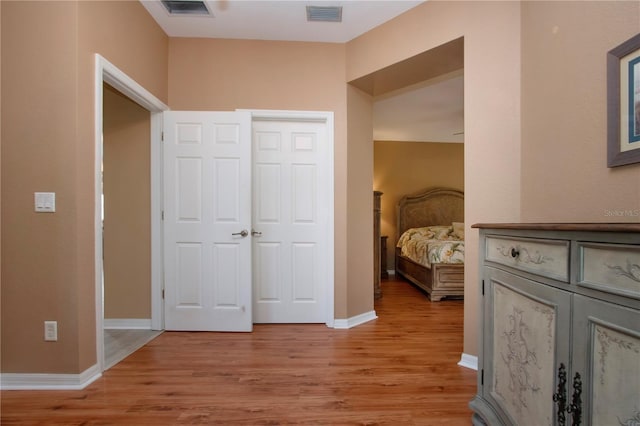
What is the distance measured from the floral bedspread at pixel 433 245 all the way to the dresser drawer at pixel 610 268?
328 centimetres

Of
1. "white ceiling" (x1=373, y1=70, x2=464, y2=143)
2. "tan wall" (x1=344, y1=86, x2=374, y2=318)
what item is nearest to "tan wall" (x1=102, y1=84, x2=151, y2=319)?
"tan wall" (x1=344, y1=86, x2=374, y2=318)

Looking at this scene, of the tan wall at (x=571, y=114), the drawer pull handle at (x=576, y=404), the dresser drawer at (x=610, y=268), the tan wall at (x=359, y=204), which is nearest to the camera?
the dresser drawer at (x=610, y=268)

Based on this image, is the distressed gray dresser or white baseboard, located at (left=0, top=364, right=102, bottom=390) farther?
white baseboard, located at (left=0, top=364, right=102, bottom=390)

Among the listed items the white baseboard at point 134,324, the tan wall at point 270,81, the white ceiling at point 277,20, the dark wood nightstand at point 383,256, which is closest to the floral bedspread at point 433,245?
the dark wood nightstand at point 383,256

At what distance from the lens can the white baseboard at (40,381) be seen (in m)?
1.89

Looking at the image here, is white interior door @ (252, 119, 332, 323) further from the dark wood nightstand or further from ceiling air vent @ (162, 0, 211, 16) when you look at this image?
the dark wood nightstand

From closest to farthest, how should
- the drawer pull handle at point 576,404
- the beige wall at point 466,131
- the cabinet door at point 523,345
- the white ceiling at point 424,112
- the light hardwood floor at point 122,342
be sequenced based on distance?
the drawer pull handle at point 576,404
the cabinet door at point 523,345
the beige wall at point 466,131
the light hardwood floor at point 122,342
the white ceiling at point 424,112

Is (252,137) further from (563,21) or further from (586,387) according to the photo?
(586,387)

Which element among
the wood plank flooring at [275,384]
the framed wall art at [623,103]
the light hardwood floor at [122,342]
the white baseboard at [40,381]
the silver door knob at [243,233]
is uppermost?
the framed wall art at [623,103]

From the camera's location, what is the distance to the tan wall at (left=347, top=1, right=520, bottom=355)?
6.79 feet

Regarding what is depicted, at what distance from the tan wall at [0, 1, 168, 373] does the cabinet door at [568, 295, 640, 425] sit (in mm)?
2552

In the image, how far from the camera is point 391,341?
8.65 ft

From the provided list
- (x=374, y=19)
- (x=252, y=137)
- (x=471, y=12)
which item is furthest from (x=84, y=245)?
(x=471, y=12)

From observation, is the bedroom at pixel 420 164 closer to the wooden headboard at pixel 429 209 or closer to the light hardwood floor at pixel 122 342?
the wooden headboard at pixel 429 209
